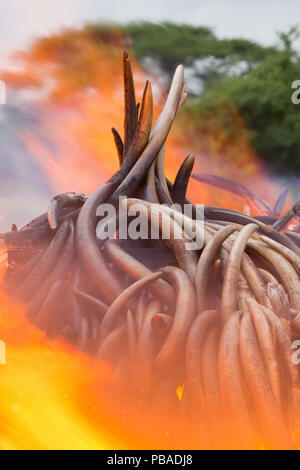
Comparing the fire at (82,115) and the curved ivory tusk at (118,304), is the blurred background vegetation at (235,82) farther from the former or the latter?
the curved ivory tusk at (118,304)

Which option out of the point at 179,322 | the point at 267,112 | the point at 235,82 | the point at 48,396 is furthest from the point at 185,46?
the point at 48,396

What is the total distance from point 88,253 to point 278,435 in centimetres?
142

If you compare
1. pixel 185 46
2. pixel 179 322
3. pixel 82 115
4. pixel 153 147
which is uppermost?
pixel 185 46

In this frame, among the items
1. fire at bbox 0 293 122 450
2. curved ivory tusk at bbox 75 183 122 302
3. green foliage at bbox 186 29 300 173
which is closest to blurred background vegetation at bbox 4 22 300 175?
green foliage at bbox 186 29 300 173

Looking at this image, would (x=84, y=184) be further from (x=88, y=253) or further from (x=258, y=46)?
(x=258, y=46)

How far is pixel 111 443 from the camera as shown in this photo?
2234mm

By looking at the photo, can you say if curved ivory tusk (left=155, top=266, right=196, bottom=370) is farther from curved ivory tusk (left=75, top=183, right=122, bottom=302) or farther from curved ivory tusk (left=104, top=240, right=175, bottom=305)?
curved ivory tusk (left=75, top=183, right=122, bottom=302)

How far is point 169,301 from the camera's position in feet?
8.55

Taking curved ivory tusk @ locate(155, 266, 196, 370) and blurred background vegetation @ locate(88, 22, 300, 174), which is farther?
blurred background vegetation @ locate(88, 22, 300, 174)

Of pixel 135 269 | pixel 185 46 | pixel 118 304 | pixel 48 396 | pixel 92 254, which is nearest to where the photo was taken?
pixel 48 396

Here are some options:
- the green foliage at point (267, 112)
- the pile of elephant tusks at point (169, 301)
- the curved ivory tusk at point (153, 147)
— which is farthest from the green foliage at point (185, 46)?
the pile of elephant tusks at point (169, 301)

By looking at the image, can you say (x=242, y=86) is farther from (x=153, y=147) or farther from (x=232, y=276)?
(x=232, y=276)

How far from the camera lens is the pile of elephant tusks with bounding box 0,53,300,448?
2.23 metres
